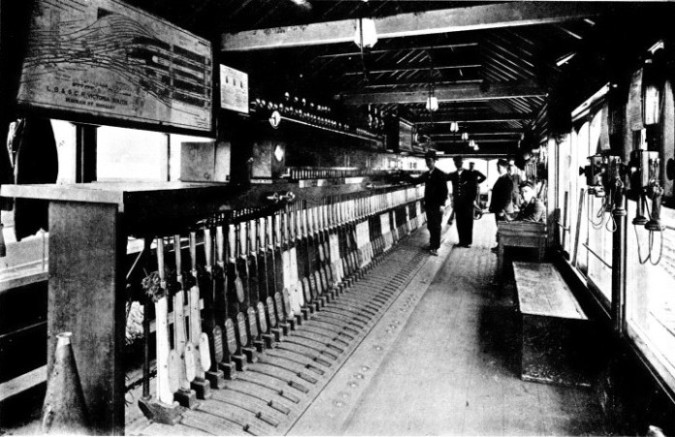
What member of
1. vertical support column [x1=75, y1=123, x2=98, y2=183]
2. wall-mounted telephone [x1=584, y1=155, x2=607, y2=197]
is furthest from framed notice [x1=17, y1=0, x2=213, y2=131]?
wall-mounted telephone [x1=584, y1=155, x2=607, y2=197]

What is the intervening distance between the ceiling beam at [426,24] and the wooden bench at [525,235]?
3188 mm

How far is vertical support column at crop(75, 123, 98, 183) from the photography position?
367cm

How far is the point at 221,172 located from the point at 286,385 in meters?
1.51

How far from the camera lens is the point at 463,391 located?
3.02 m

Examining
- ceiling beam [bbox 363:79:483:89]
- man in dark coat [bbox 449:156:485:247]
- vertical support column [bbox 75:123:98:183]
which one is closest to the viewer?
vertical support column [bbox 75:123:98:183]

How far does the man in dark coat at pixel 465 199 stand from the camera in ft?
27.3

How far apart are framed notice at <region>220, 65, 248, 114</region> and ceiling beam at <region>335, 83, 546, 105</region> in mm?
3375

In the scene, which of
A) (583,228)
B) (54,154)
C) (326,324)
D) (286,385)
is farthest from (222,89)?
(583,228)

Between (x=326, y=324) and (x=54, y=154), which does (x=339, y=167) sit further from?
(x=54, y=154)

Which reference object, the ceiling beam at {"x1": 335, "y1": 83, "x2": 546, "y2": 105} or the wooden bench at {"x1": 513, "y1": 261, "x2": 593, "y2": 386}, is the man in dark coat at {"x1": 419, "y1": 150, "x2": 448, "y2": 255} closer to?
the ceiling beam at {"x1": 335, "y1": 83, "x2": 546, "y2": 105}

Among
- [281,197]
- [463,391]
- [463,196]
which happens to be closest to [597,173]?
[463,391]

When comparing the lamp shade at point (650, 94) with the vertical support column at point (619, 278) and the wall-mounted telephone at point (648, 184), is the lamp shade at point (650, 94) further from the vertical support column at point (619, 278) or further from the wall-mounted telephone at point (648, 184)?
the vertical support column at point (619, 278)

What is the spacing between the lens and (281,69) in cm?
550

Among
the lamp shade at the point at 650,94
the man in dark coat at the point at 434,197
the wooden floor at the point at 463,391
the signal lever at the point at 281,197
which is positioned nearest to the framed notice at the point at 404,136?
the man in dark coat at the point at 434,197
